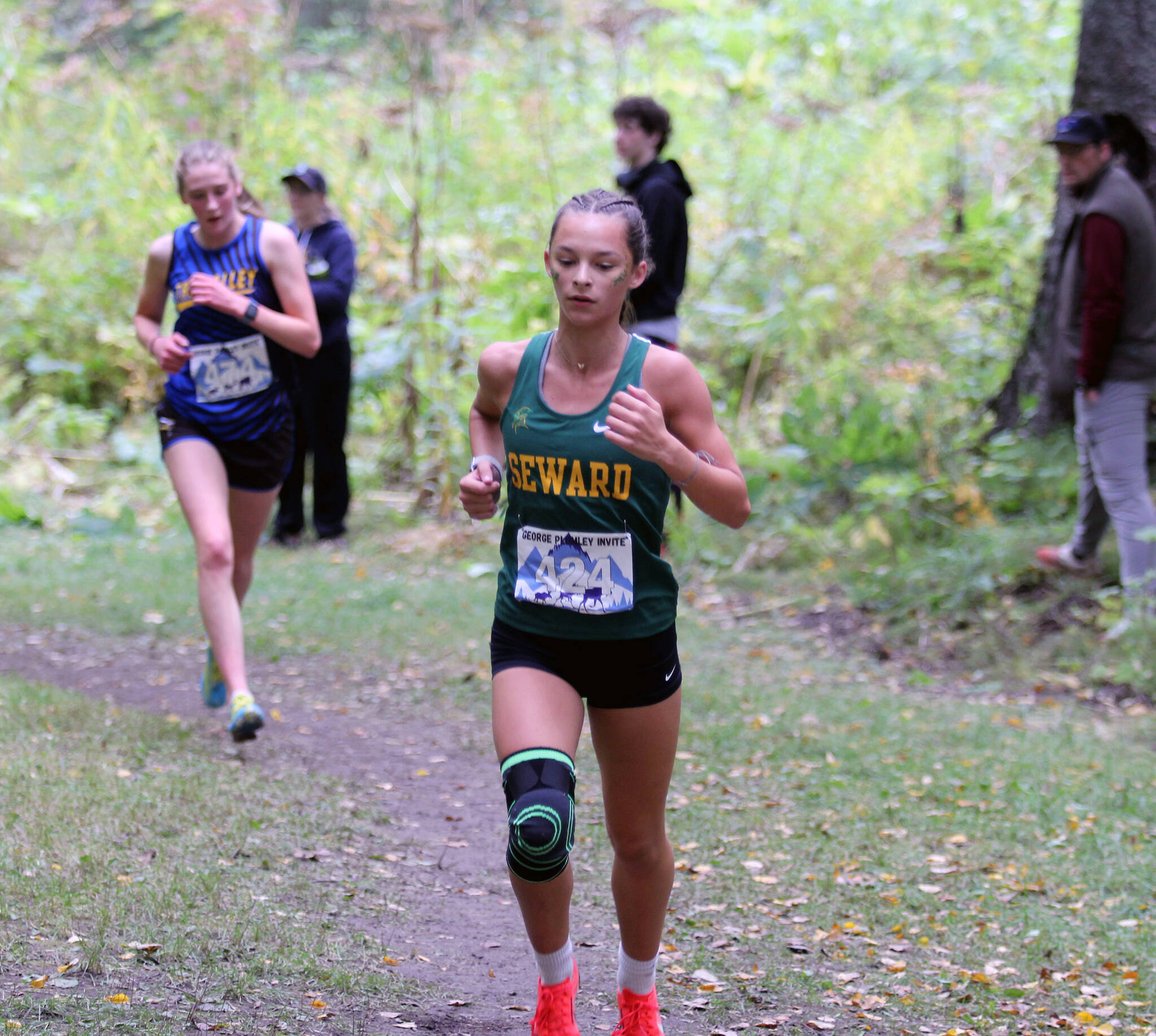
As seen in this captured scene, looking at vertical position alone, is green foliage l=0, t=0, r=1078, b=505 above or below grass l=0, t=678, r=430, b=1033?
above

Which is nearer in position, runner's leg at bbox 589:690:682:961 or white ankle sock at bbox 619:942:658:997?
runner's leg at bbox 589:690:682:961

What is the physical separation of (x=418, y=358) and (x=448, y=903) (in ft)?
22.0

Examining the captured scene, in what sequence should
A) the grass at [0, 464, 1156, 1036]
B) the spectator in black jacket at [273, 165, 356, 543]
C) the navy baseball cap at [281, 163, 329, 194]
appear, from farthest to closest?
the spectator in black jacket at [273, 165, 356, 543]
the navy baseball cap at [281, 163, 329, 194]
the grass at [0, 464, 1156, 1036]

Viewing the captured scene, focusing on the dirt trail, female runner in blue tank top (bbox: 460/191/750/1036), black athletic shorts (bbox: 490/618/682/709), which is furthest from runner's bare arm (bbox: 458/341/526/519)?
the dirt trail

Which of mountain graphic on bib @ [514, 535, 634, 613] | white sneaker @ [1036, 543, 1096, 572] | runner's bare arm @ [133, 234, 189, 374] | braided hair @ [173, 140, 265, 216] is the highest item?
braided hair @ [173, 140, 265, 216]

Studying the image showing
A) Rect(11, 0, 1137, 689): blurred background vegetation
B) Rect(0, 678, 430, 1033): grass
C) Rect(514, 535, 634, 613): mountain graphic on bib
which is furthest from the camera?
Rect(11, 0, 1137, 689): blurred background vegetation

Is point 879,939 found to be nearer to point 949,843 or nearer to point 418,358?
point 949,843

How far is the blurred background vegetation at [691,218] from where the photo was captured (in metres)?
8.74

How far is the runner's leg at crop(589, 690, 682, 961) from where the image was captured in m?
2.71

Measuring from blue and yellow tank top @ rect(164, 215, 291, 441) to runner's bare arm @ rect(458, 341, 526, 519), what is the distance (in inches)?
79.6

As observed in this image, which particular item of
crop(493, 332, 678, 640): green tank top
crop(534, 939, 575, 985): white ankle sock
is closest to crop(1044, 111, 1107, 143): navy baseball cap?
crop(493, 332, 678, 640): green tank top

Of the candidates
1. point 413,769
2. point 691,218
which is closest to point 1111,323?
point 413,769

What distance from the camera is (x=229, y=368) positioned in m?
4.79

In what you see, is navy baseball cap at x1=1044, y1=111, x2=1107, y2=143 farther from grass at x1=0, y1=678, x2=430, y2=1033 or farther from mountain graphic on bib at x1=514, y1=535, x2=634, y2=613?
grass at x1=0, y1=678, x2=430, y2=1033
